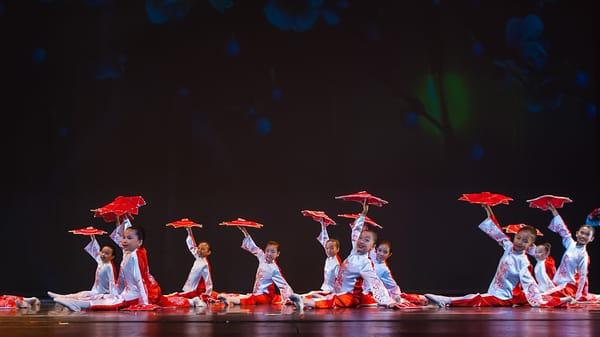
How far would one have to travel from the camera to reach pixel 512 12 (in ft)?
28.6

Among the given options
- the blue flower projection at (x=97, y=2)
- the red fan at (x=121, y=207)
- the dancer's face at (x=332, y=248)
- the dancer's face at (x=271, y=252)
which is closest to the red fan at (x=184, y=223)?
the dancer's face at (x=271, y=252)

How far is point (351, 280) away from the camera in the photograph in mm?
6180

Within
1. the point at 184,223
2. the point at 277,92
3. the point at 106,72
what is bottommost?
the point at 184,223

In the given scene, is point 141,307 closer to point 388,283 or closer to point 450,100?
point 388,283

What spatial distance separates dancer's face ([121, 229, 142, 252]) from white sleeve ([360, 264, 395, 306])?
5.83 ft

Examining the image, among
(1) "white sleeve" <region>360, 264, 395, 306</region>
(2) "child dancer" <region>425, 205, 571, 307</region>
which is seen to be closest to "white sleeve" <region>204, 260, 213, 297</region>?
(1) "white sleeve" <region>360, 264, 395, 306</region>

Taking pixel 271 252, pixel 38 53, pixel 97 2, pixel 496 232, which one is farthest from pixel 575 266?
pixel 38 53

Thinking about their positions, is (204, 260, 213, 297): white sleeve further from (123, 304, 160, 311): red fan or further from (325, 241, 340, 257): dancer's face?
(123, 304, 160, 311): red fan

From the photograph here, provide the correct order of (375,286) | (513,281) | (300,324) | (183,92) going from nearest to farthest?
(300,324) → (375,286) → (513,281) → (183,92)

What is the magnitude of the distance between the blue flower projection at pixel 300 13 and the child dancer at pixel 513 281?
3.34 m

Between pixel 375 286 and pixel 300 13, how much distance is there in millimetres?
3887

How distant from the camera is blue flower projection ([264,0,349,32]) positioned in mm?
8734

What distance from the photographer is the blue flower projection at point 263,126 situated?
8.62 meters

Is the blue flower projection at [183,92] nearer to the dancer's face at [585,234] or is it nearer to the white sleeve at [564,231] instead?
the white sleeve at [564,231]
